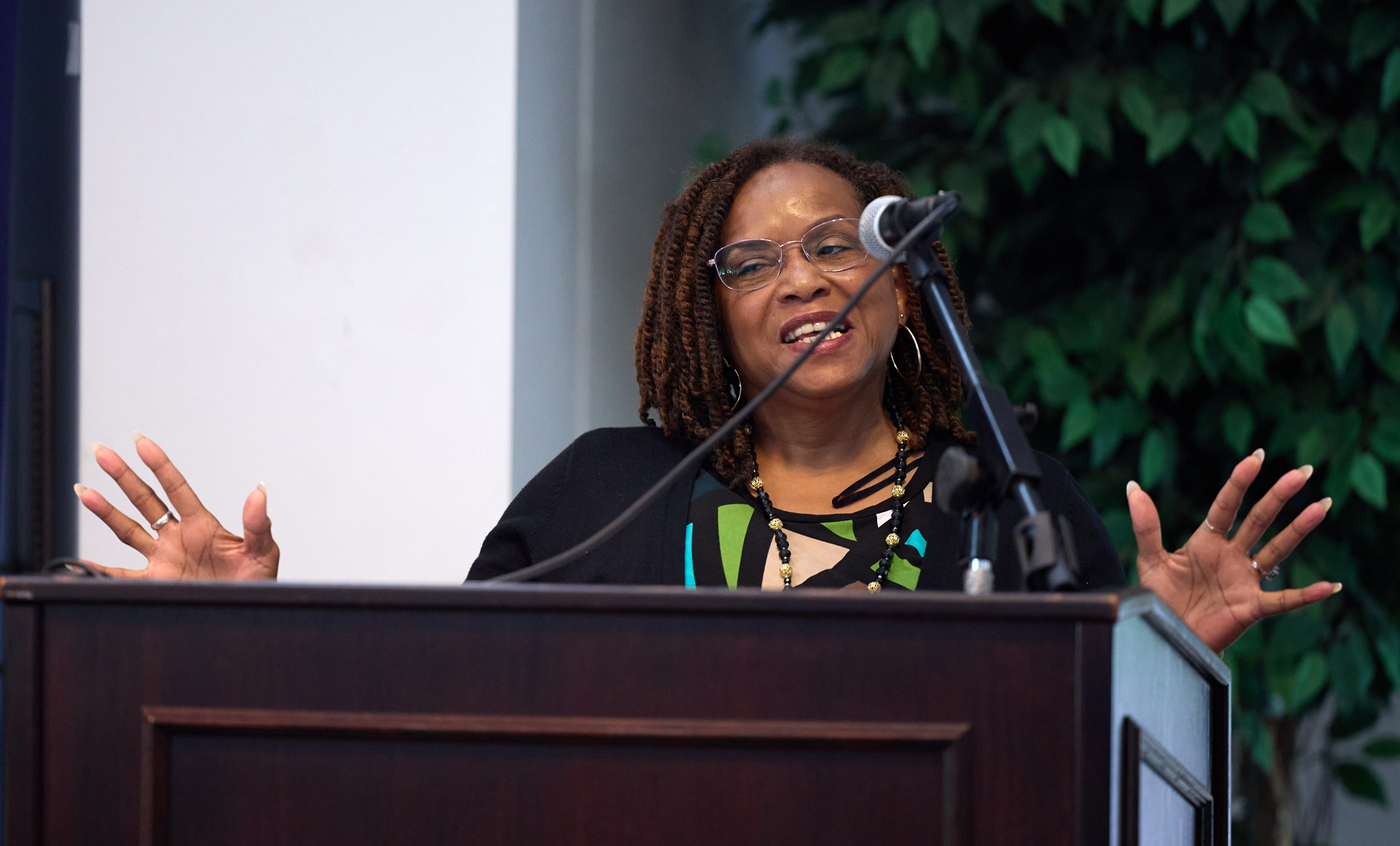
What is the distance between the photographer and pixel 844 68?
7.16ft

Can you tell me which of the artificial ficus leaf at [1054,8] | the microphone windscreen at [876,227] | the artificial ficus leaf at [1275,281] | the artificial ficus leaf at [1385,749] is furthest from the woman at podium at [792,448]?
the artificial ficus leaf at [1385,749]

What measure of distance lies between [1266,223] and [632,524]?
1.20 meters

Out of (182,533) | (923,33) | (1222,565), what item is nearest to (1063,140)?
(923,33)

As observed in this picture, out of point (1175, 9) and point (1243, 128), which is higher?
point (1175, 9)

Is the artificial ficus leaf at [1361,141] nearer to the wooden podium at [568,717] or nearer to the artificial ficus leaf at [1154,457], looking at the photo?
the artificial ficus leaf at [1154,457]

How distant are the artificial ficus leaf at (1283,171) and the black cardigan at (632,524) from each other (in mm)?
812

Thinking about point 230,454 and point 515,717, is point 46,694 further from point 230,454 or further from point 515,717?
point 230,454

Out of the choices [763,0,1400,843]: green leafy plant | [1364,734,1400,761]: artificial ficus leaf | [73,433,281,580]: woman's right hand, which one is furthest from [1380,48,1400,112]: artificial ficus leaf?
[73,433,281,580]: woman's right hand

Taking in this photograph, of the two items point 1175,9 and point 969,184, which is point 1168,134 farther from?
point 969,184

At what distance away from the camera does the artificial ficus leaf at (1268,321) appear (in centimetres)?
191

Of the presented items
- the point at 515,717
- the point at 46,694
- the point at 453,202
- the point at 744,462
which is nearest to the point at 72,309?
the point at 453,202

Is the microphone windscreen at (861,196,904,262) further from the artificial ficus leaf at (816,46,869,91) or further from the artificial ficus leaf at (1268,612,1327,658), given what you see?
the artificial ficus leaf at (1268,612,1327,658)

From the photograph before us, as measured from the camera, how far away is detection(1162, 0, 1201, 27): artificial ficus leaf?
1916 mm

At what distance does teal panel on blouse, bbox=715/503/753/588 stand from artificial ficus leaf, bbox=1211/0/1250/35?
1152 mm
